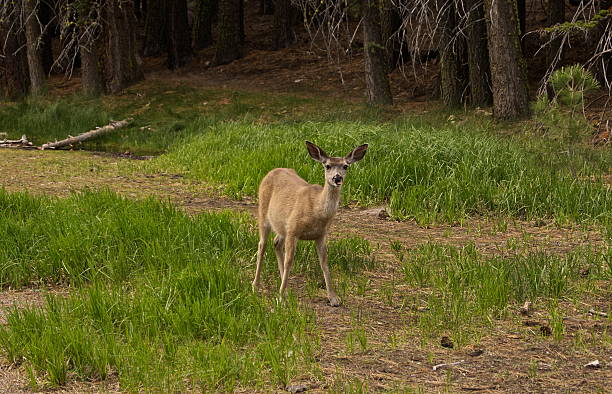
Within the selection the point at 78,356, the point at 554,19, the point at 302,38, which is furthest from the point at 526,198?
the point at 302,38

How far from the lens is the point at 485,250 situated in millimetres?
8281

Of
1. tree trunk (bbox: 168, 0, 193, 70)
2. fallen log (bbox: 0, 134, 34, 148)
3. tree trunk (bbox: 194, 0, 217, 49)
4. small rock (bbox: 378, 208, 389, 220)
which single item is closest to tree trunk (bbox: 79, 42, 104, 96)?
fallen log (bbox: 0, 134, 34, 148)

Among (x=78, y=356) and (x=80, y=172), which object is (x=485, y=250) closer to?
(x=78, y=356)

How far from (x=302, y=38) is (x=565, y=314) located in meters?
26.4

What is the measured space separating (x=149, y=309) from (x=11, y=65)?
18.8m

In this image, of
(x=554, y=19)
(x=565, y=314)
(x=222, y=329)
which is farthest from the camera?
(x=554, y=19)

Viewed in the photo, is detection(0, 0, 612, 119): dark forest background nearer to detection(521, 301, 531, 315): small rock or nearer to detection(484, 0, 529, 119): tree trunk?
detection(484, 0, 529, 119): tree trunk

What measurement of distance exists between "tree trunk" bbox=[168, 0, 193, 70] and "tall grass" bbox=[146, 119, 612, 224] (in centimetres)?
1508

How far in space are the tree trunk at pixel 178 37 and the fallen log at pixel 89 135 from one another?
928cm

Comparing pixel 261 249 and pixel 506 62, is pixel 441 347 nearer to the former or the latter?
pixel 261 249

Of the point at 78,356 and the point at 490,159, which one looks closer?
the point at 78,356

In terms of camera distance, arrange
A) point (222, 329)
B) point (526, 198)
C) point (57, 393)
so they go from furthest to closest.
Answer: point (526, 198), point (222, 329), point (57, 393)

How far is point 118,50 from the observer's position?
22.9 metres

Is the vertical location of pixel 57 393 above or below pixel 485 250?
above
